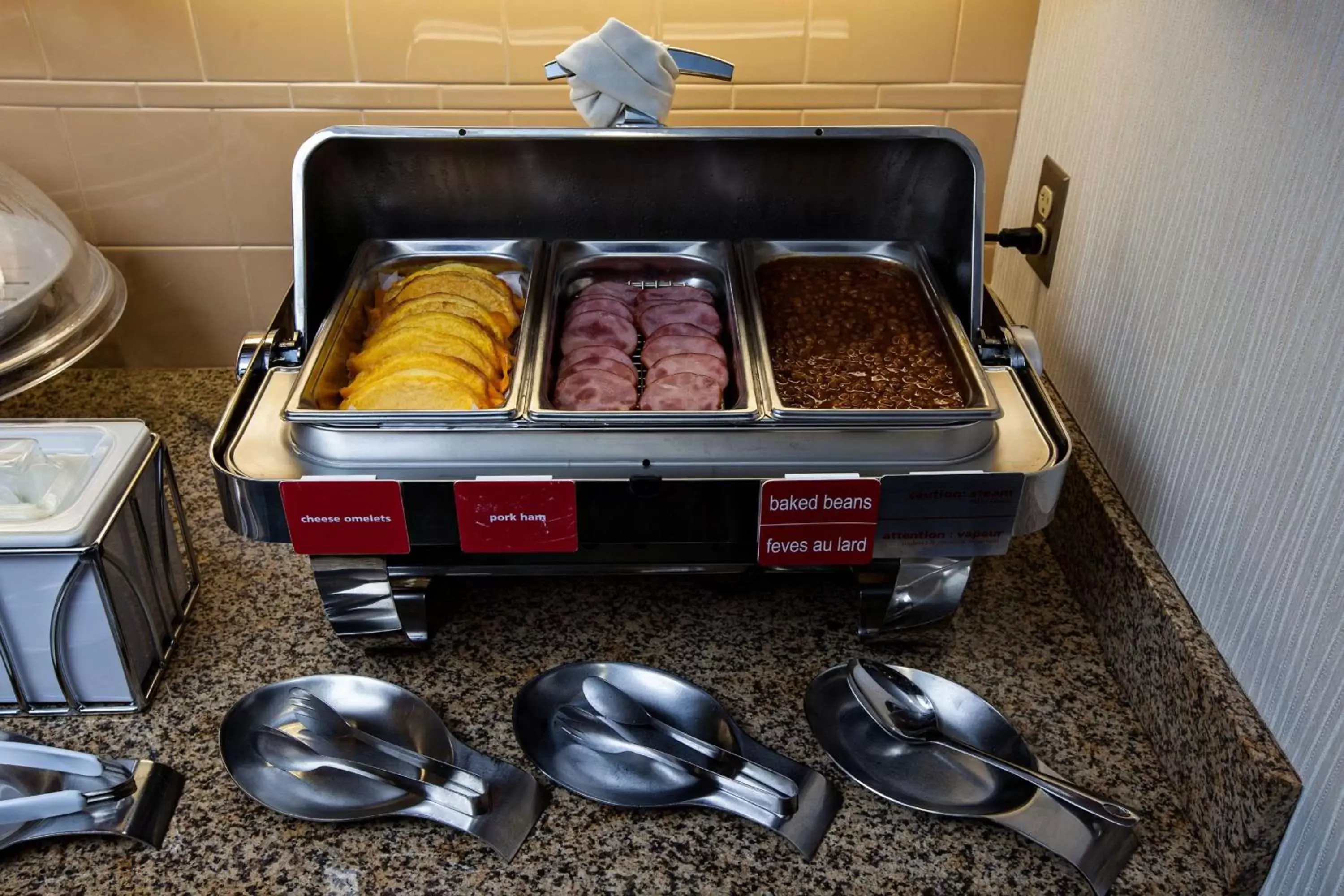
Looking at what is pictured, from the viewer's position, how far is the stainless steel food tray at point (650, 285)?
2.86ft

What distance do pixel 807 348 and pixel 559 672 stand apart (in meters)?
0.39

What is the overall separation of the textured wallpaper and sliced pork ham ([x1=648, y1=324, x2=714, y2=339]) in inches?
16.0

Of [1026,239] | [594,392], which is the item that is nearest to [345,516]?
[594,392]

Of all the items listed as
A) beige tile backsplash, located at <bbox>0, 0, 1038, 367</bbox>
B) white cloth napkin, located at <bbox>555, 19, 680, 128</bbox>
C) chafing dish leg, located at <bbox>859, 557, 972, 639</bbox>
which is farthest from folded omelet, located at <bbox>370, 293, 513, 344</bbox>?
chafing dish leg, located at <bbox>859, 557, 972, 639</bbox>

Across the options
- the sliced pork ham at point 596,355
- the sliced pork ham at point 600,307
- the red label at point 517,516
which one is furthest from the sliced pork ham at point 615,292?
the red label at point 517,516

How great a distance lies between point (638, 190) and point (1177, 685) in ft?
2.32

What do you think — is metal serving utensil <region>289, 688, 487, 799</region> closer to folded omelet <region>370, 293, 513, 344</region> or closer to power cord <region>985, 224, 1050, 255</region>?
folded omelet <region>370, 293, 513, 344</region>

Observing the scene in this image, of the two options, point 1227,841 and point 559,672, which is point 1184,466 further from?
point 559,672

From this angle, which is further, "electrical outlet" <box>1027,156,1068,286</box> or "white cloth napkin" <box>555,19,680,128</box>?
"electrical outlet" <box>1027,156,1068,286</box>

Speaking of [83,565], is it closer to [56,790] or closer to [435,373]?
[56,790]

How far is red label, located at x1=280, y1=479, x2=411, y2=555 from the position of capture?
2.70 ft

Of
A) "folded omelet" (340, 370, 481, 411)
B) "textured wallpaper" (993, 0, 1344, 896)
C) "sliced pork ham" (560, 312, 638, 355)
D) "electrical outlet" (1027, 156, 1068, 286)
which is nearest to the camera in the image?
"textured wallpaper" (993, 0, 1344, 896)

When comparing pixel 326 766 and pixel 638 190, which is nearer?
pixel 326 766

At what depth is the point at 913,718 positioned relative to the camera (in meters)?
0.89
